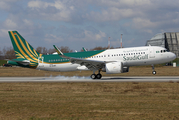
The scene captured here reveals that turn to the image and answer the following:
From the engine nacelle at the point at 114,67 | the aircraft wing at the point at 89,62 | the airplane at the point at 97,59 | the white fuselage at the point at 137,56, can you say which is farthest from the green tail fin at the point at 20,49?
the engine nacelle at the point at 114,67

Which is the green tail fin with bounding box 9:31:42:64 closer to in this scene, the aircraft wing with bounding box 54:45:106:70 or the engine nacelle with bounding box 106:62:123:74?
the aircraft wing with bounding box 54:45:106:70

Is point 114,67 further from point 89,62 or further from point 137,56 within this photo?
point 137,56

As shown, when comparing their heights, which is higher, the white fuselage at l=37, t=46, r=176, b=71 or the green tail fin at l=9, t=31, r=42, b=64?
the green tail fin at l=9, t=31, r=42, b=64

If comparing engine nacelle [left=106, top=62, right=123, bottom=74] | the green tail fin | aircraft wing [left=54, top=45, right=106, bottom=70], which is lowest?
engine nacelle [left=106, top=62, right=123, bottom=74]

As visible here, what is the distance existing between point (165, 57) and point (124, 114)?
2305cm

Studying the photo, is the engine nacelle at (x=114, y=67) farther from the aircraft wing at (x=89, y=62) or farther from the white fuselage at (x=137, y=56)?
the white fuselage at (x=137, y=56)

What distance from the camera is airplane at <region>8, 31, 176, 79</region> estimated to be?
97.7 feet

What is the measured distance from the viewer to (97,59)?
31484 mm

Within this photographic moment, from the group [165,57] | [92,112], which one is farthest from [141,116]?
[165,57]

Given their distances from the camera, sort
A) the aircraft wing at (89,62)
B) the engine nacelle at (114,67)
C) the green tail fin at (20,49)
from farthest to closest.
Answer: the green tail fin at (20,49), the aircraft wing at (89,62), the engine nacelle at (114,67)

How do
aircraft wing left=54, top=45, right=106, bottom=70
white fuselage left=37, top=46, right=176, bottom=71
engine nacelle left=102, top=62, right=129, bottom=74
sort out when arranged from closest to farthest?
engine nacelle left=102, top=62, right=129, bottom=74
aircraft wing left=54, top=45, right=106, bottom=70
white fuselage left=37, top=46, right=176, bottom=71

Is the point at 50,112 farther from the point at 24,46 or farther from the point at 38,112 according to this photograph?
the point at 24,46

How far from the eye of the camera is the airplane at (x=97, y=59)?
97.7 feet

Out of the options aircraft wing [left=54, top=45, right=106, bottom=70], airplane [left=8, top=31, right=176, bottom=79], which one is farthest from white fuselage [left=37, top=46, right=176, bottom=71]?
aircraft wing [left=54, top=45, right=106, bottom=70]
